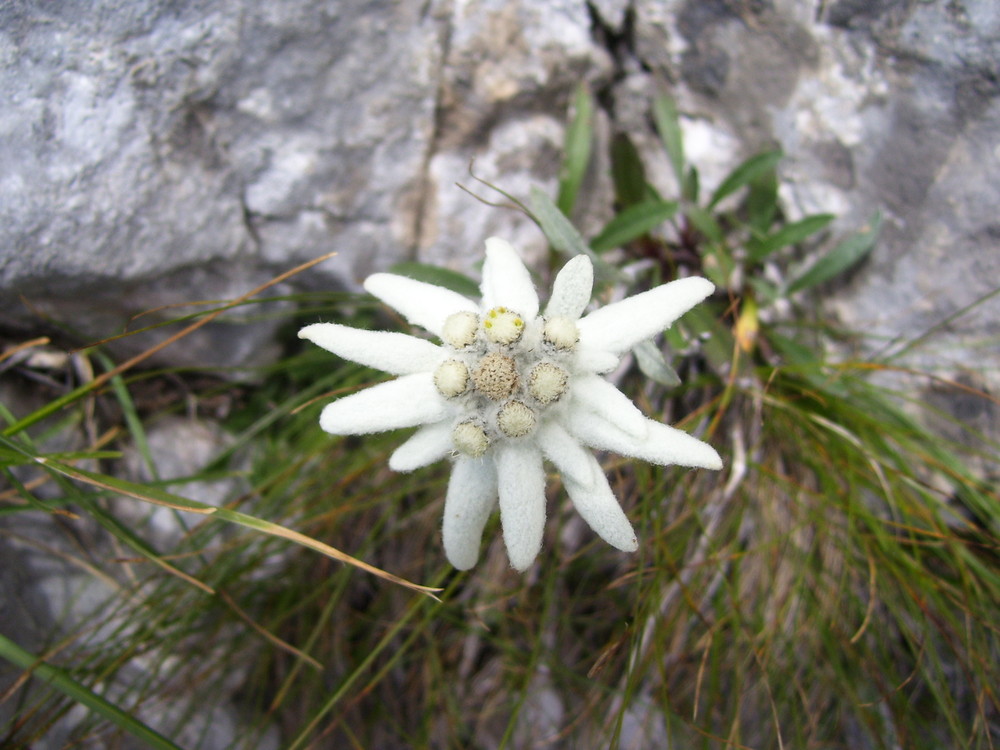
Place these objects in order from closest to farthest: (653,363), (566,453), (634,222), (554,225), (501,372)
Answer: (501,372)
(566,453)
(653,363)
(554,225)
(634,222)

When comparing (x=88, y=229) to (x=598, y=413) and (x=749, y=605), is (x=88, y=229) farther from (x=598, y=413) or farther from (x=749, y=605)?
(x=749, y=605)

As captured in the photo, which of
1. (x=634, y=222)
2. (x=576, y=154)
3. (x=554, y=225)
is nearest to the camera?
(x=554, y=225)

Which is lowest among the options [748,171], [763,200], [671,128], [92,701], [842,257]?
[92,701]

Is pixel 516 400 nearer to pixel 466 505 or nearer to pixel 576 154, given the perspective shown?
pixel 466 505

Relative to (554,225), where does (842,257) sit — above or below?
below

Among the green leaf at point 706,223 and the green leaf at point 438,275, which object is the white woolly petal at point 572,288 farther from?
the green leaf at point 706,223

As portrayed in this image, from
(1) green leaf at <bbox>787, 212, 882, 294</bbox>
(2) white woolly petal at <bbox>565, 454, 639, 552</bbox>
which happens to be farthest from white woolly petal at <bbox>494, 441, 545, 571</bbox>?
(1) green leaf at <bbox>787, 212, 882, 294</bbox>

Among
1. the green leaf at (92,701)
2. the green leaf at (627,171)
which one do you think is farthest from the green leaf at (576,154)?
the green leaf at (92,701)

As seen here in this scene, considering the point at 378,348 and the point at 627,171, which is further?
the point at 627,171

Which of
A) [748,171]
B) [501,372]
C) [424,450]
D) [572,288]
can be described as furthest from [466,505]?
[748,171]
